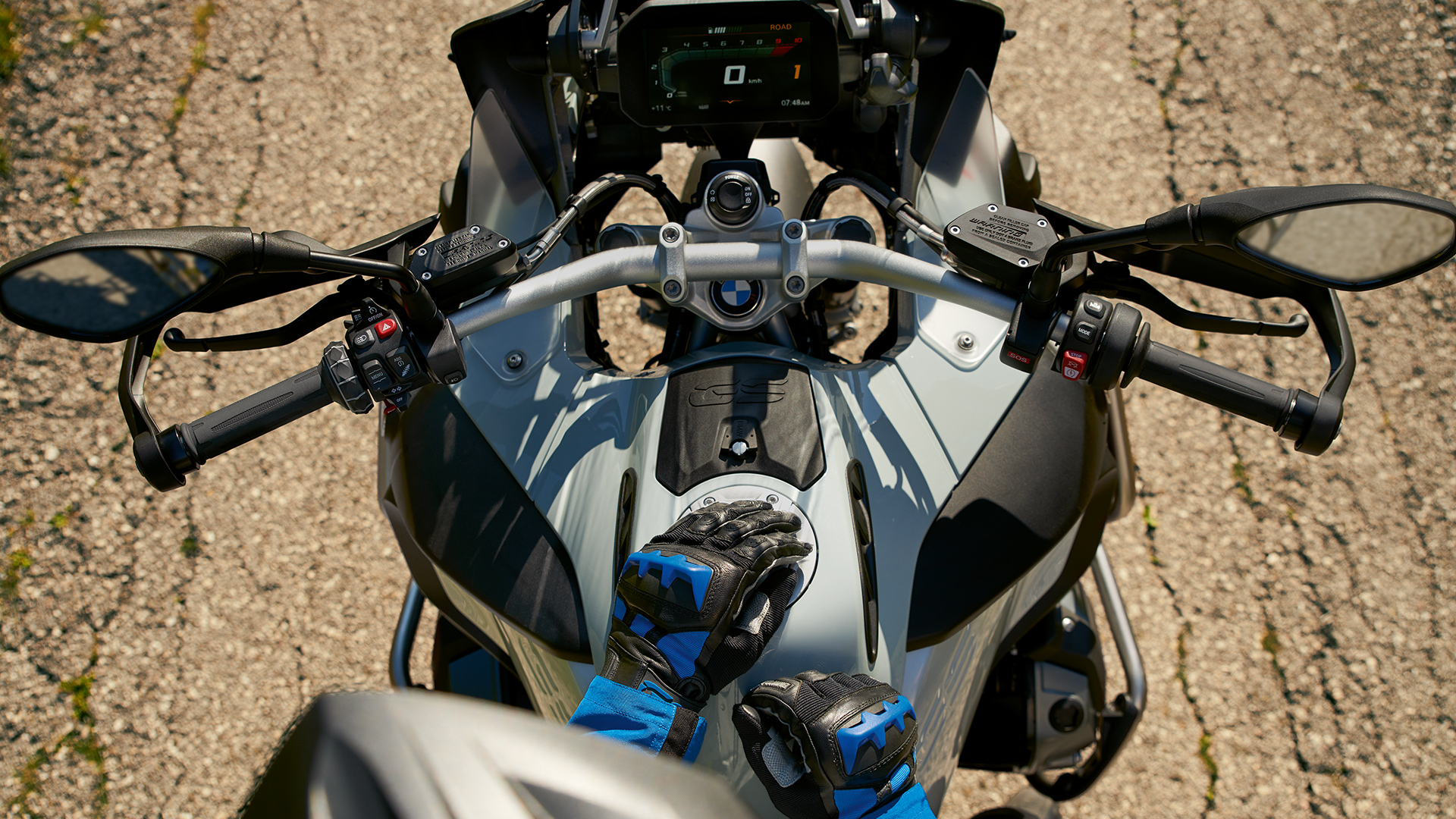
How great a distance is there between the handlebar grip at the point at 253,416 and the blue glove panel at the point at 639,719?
2.06 feet

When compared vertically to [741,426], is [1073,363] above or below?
above

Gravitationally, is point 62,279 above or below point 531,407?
above

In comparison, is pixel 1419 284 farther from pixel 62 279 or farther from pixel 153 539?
pixel 153 539

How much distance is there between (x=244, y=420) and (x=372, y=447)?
1654mm

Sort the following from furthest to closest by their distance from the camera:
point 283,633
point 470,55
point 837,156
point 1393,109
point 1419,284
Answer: point 1393,109
point 1419,284
point 283,633
point 837,156
point 470,55

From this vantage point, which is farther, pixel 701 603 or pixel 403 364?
pixel 403 364

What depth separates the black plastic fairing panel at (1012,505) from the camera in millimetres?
1560

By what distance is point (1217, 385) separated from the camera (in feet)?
4.57

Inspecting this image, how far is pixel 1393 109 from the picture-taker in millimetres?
3416

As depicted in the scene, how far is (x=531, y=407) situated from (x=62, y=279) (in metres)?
0.77

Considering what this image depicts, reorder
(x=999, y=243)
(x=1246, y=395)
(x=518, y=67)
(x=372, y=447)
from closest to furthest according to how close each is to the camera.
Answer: (x=1246, y=395) < (x=999, y=243) < (x=518, y=67) < (x=372, y=447)

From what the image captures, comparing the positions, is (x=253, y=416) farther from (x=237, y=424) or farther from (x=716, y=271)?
(x=716, y=271)

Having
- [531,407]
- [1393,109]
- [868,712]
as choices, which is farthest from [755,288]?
[1393,109]

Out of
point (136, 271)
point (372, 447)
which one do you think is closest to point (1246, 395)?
point (136, 271)
